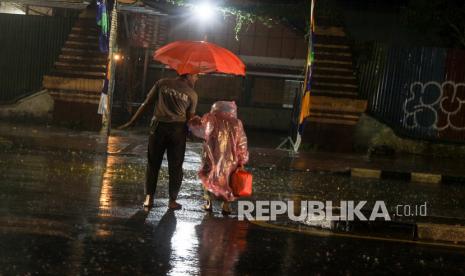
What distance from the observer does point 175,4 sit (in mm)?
19953

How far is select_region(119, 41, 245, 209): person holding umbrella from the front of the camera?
914 centimetres

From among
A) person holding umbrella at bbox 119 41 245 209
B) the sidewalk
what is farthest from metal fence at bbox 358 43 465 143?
person holding umbrella at bbox 119 41 245 209

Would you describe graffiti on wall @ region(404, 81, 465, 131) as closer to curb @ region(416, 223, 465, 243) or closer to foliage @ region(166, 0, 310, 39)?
foliage @ region(166, 0, 310, 39)

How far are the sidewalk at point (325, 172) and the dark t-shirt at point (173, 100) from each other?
2.21m

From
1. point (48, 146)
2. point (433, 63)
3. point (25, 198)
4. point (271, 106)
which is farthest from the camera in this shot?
point (271, 106)

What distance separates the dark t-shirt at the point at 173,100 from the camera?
9141 mm

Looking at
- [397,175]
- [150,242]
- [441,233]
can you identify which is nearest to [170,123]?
[150,242]

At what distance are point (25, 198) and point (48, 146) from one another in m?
6.31

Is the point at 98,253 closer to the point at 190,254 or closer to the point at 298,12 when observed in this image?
the point at 190,254

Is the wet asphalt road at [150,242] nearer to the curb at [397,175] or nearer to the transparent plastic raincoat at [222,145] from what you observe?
the transparent plastic raincoat at [222,145]

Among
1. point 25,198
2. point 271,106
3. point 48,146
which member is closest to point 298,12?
point 271,106

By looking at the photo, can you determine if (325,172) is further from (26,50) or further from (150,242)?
(26,50)

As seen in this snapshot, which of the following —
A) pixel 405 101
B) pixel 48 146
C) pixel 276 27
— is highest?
pixel 276 27

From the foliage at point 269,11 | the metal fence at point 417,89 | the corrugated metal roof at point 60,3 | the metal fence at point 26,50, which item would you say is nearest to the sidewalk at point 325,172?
the metal fence at point 417,89
